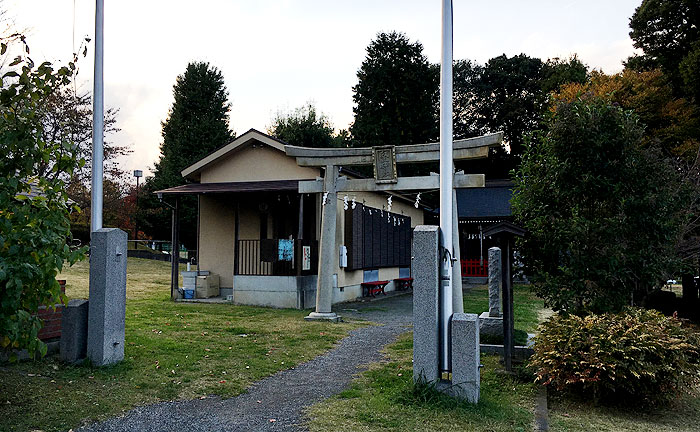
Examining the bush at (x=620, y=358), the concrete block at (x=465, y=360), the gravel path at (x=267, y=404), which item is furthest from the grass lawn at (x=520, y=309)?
the concrete block at (x=465, y=360)

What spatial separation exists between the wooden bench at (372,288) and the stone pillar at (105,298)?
464 inches

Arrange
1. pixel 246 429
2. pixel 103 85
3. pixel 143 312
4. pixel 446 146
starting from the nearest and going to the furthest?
1. pixel 246 429
2. pixel 446 146
3. pixel 103 85
4. pixel 143 312

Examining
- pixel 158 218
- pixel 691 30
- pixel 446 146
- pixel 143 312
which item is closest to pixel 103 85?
pixel 446 146

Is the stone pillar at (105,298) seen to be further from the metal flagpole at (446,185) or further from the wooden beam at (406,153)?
the wooden beam at (406,153)

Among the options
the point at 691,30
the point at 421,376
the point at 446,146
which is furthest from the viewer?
the point at 691,30

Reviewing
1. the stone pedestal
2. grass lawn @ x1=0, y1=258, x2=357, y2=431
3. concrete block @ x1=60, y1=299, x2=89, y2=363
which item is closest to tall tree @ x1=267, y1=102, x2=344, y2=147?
grass lawn @ x1=0, y1=258, x2=357, y2=431

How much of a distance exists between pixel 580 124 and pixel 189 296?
1201 centimetres

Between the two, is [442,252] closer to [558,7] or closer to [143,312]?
[558,7]

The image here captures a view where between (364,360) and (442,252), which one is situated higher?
(442,252)

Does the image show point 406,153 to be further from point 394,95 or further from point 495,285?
point 394,95

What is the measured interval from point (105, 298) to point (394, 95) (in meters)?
32.8

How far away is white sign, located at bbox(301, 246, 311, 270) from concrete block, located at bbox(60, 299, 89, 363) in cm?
757

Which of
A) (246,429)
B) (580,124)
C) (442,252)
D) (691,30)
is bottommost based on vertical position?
(246,429)

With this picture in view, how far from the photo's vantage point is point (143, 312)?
39.9 ft
